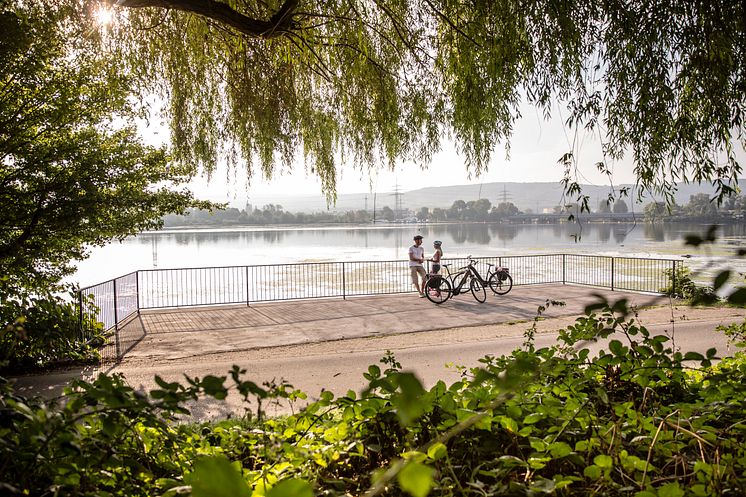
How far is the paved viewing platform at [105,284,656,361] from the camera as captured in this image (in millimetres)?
9883

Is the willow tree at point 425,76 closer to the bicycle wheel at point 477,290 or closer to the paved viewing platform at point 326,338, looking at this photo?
the paved viewing platform at point 326,338

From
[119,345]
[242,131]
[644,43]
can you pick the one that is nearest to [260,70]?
[242,131]

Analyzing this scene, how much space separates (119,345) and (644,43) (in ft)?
31.2

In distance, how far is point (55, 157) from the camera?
7555mm

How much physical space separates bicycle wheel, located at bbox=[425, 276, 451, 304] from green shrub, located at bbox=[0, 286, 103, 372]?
27.5 ft

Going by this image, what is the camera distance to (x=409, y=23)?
5.02 meters

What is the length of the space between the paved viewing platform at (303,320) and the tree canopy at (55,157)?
7.60 ft

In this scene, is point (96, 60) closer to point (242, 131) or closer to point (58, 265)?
point (242, 131)

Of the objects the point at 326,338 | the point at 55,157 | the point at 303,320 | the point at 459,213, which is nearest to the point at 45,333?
the point at 55,157

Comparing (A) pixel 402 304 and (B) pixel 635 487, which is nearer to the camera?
(B) pixel 635 487

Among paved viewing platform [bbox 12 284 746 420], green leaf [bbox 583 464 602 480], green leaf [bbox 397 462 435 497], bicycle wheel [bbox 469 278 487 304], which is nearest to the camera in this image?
green leaf [bbox 397 462 435 497]

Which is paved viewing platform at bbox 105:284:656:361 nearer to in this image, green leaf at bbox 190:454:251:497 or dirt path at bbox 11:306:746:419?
dirt path at bbox 11:306:746:419

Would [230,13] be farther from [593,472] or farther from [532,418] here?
[593,472]

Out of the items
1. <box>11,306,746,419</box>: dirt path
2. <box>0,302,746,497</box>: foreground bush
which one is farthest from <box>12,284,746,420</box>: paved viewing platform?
<box>0,302,746,497</box>: foreground bush
